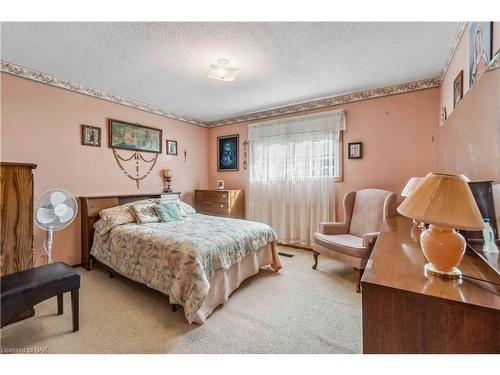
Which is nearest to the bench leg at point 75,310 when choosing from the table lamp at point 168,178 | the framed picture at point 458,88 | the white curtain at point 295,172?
the table lamp at point 168,178

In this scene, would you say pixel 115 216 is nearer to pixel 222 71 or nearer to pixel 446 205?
pixel 222 71

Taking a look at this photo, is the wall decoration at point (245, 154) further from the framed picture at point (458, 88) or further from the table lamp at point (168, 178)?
the framed picture at point (458, 88)

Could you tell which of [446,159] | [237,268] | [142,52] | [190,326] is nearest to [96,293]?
[190,326]

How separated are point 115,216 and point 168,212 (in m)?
0.67

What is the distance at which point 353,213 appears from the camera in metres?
3.31

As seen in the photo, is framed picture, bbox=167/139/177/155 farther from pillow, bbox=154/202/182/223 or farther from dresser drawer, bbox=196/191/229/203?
pillow, bbox=154/202/182/223

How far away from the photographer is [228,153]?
4887mm

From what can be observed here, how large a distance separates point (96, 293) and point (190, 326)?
4.21ft

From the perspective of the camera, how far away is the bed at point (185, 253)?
199cm

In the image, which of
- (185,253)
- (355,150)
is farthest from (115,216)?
(355,150)

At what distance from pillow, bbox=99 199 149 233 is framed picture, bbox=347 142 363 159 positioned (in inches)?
131

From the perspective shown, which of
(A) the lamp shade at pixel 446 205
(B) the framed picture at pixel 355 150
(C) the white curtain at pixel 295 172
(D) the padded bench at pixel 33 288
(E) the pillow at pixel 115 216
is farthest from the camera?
(C) the white curtain at pixel 295 172

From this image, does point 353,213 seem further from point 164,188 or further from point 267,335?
point 164,188

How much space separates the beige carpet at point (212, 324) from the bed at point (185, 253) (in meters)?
0.18
